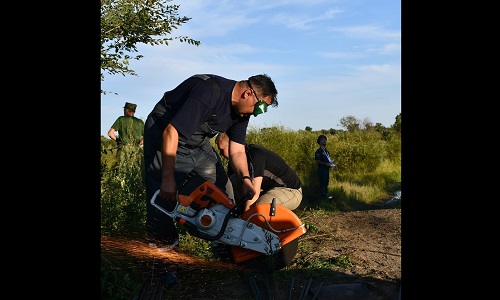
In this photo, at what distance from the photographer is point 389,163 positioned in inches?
690

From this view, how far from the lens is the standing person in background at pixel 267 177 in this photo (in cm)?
529

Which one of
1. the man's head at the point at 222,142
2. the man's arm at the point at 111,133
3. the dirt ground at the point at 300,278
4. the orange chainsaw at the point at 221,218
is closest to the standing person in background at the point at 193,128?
the orange chainsaw at the point at 221,218

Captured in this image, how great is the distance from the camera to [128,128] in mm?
6461

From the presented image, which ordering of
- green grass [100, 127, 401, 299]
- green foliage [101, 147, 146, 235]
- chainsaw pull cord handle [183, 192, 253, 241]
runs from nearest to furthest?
chainsaw pull cord handle [183, 192, 253, 241]
green grass [100, 127, 401, 299]
green foliage [101, 147, 146, 235]

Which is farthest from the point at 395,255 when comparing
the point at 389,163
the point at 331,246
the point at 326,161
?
the point at 389,163

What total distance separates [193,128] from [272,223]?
3.24 feet

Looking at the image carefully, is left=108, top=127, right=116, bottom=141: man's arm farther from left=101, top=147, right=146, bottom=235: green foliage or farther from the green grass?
left=101, top=147, right=146, bottom=235: green foliage

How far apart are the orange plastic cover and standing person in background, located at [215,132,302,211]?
118 cm

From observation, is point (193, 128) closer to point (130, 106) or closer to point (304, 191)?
point (130, 106)

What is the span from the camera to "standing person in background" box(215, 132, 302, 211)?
5.29 metres

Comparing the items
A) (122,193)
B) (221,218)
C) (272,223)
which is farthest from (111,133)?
(272,223)

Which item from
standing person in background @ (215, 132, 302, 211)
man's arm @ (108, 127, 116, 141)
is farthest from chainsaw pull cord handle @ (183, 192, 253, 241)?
man's arm @ (108, 127, 116, 141)
